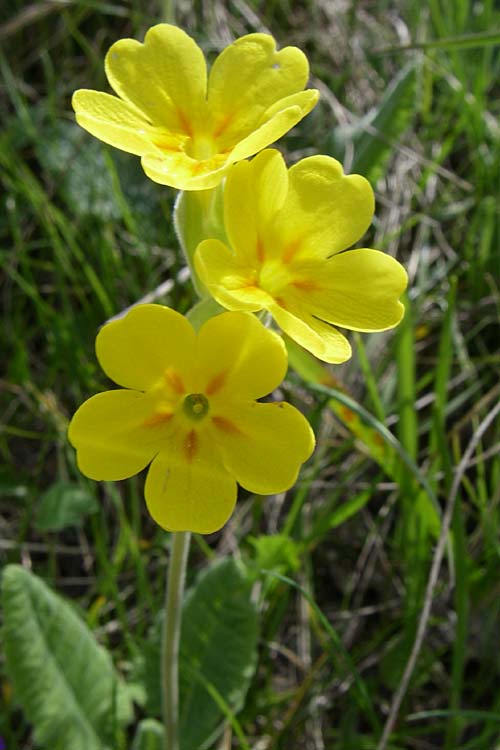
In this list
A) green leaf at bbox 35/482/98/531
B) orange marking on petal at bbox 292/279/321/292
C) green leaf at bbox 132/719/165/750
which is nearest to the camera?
orange marking on petal at bbox 292/279/321/292

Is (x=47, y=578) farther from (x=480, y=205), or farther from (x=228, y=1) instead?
(x=228, y=1)

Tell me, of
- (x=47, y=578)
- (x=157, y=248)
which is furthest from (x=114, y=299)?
(x=47, y=578)

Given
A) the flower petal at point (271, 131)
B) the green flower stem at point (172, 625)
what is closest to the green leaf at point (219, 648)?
the green flower stem at point (172, 625)

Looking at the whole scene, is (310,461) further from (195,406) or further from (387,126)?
(195,406)

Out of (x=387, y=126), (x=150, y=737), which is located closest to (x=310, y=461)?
(x=150, y=737)

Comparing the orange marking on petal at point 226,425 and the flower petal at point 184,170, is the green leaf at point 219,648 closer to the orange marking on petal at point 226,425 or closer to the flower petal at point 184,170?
the orange marking on petal at point 226,425

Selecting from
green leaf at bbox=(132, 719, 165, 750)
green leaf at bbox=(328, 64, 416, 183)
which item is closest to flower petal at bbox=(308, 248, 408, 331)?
green leaf at bbox=(132, 719, 165, 750)

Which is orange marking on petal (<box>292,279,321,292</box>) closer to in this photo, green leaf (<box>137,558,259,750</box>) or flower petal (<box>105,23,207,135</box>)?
flower petal (<box>105,23,207,135</box>)
